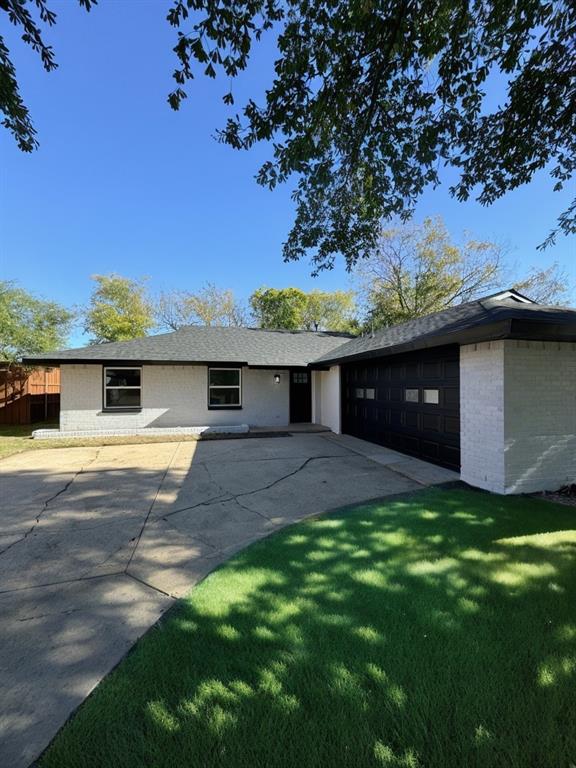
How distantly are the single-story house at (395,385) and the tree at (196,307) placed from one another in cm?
1464

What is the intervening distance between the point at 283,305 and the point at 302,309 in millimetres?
1900

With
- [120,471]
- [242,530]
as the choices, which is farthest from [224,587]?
[120,471]

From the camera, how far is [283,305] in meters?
28.5

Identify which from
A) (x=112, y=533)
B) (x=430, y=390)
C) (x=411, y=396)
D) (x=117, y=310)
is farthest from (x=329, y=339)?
(x=117, y=310)

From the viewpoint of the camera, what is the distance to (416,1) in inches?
138

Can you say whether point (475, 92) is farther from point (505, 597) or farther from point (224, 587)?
point (224, 587)

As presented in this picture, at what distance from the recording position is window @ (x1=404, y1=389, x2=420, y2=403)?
24.7 feet

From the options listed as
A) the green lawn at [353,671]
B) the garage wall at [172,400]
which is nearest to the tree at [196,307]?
the garage wall at [172,400]

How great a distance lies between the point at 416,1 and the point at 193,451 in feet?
29.1

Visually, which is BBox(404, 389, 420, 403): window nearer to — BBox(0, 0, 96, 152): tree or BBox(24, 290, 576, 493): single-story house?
BBox(24, 290, 576, 493): single-story house

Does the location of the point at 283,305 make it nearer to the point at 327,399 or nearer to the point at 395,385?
the point at 327,399

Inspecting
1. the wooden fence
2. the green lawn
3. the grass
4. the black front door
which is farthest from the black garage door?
the wooden fence

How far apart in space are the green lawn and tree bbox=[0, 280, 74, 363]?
53.8 feet

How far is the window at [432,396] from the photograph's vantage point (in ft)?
22.3
